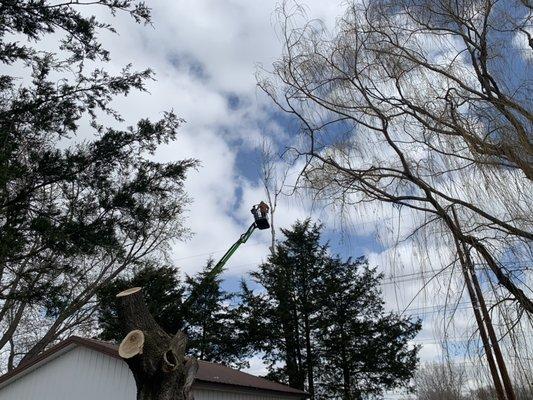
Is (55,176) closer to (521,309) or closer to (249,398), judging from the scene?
(521,309)

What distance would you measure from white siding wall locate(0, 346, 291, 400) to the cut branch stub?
25.4 ft

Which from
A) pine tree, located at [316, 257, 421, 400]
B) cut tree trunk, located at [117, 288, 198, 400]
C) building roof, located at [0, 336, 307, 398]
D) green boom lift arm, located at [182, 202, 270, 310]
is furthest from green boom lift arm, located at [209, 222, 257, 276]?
cut tree trunk, located at [117, 288, 198, 400]

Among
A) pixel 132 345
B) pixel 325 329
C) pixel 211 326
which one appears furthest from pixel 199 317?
pixel 132 345

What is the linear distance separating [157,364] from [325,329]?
2094cm

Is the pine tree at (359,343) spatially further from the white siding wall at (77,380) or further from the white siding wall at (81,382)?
the white siding wall at (77,380)

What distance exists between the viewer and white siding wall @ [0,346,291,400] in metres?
12.1

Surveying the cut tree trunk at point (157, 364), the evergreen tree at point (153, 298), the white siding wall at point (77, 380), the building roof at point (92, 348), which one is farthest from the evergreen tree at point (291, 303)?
the cut tree trunk at point (157, 364)

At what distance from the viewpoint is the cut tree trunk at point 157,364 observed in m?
4.81

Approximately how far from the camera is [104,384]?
12.4m

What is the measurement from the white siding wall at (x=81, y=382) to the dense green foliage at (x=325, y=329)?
10319 millimetres

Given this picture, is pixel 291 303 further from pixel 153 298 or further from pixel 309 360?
pixel 153 298

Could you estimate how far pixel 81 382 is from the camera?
12.9m

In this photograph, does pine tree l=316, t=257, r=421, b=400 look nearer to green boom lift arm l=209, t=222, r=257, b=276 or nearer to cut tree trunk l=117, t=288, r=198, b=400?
green boom lift arm l=209, t=222, r=257, b=276

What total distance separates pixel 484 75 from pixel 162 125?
180 inches
